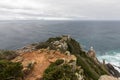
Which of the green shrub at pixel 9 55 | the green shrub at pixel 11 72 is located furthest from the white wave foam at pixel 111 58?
the green shrub at pixel 11 72

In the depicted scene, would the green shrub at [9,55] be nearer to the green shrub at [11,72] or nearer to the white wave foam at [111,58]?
the green shrub at [11,72]

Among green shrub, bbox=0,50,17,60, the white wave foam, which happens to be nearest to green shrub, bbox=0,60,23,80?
green shrub, bbox=0,50,17,60

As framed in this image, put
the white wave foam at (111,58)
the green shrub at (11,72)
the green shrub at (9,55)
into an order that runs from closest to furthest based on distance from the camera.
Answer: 1. the green shrub at (11,72)
2. the green shrub at (9,55)
3. the white wave foam at (111,58)

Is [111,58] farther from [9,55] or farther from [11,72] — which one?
[11,72]

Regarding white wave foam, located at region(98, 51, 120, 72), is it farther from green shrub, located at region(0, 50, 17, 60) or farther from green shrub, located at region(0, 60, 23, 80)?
green shrub, located at region(0, 60, 23, 80)

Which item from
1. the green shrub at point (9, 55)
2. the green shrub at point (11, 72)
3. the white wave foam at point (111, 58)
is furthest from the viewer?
the white wave foam at point (111, 58)

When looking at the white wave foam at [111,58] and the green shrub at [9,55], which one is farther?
the white wave foam at [111,58]

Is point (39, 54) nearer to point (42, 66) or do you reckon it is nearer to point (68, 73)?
point (42, 66)

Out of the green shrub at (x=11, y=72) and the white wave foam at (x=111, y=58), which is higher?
the green shrub at (x=11, y=72)

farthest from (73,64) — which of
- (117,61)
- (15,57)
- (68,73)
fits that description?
(117,61)

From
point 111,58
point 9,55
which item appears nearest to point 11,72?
point 9,55

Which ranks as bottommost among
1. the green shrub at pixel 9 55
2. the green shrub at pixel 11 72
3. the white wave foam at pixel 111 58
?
the white wave foam at pixel 111 58
